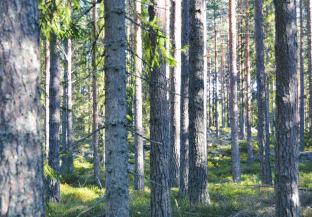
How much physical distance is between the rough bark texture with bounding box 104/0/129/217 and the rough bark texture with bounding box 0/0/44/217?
63.3 inches

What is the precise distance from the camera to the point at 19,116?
3012 mm

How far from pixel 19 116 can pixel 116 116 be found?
1784mm

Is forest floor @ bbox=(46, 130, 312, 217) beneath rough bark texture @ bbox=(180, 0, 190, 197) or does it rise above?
beneath

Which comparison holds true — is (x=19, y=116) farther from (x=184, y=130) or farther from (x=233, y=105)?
(x=233, y=105)

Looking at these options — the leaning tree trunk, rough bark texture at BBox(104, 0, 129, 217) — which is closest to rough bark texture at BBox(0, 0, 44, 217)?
rough bark texture at BBox(104, 0, 129, 217)

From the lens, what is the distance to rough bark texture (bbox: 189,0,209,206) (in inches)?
405

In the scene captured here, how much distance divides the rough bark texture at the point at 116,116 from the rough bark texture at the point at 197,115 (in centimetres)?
567

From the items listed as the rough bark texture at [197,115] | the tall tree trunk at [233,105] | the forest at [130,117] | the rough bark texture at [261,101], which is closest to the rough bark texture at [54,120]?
the forest at [130,117]

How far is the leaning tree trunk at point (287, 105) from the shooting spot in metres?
7.46

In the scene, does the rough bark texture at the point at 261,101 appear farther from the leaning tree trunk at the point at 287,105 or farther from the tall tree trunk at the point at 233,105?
the leaning tree trunk at the point at 287,105

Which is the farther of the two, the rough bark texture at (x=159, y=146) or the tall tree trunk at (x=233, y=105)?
the tall tree trunk at (x=233, y=105)

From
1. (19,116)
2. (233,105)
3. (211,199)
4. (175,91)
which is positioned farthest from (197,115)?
(233,105)

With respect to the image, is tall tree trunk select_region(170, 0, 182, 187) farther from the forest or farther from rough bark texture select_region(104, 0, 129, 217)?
rough bark texture select_region(104, 0, 129, 217)

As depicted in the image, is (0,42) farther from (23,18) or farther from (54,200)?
(54,200)
